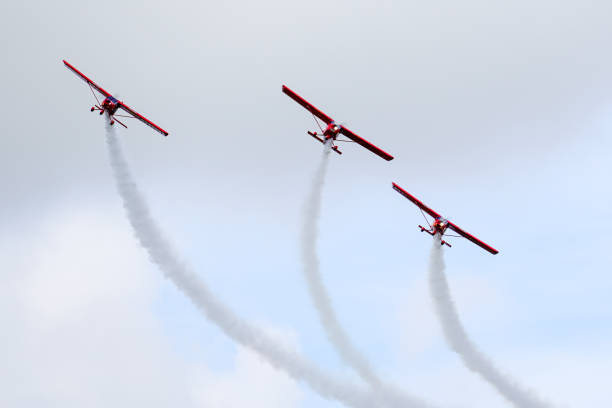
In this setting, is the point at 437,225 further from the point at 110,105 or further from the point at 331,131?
the point at 110,105

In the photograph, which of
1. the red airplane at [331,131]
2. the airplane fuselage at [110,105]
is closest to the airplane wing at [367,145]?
the red airplane at [331,131]

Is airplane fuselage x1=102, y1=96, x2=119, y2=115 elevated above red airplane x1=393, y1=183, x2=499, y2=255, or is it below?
below

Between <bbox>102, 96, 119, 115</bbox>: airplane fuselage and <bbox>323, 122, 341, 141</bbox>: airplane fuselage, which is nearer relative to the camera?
<bbox>323, 122, 341, 141</bbox>: airplane fuselage

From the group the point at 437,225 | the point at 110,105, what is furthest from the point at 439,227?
the point at 110,105

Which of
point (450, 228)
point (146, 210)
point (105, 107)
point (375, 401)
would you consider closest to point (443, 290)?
point (450, 228)

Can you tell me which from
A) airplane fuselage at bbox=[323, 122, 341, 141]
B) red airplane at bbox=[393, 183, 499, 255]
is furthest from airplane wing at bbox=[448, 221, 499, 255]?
airplane fuselage at bbox=[323, 122, 341, 141]

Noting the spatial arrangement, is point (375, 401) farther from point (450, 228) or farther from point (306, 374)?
point (450, 228)

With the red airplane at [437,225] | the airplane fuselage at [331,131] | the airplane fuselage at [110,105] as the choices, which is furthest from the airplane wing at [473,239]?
the airplane fuselage at [110,105]

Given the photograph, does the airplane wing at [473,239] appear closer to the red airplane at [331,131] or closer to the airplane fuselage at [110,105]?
the red airplane at [331,131]

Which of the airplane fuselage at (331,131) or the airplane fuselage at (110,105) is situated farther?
the airplane fuselage at (110,105)

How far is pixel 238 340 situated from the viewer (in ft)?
319

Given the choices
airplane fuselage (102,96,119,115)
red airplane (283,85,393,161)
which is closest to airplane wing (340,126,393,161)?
red airplane (283,85,393,161)

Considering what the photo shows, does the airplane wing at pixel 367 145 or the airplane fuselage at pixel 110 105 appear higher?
the airplane wing at pixel 367 145

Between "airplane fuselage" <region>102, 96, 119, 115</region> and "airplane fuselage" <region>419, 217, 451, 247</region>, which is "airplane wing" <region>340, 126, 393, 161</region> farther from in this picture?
"airplane fuselage" <region>102, 96, 119, 115</region>
